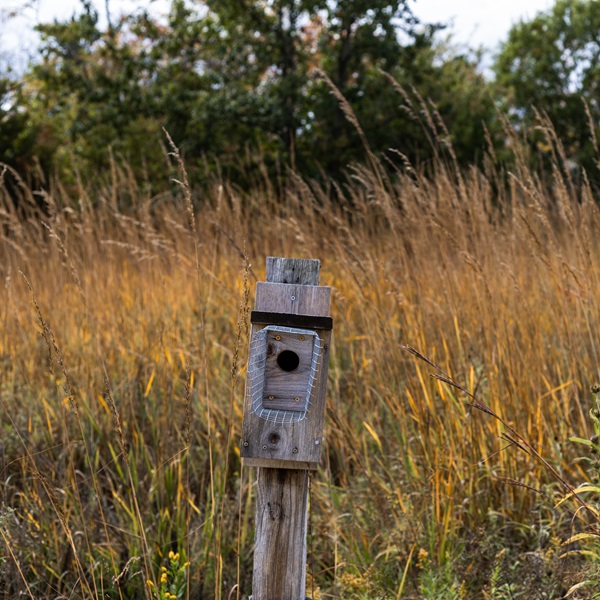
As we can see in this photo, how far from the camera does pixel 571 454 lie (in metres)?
3.03

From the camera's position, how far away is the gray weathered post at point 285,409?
→ 5.74 feet

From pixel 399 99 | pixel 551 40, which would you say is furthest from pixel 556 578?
pixel 551 40

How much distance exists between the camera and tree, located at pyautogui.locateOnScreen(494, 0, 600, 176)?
16719 millimetres

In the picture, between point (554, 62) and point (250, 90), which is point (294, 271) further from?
point (554, 62)

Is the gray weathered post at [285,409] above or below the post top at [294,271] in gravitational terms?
below

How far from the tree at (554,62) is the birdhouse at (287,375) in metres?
15.8

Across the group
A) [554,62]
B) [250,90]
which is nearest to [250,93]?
[250,90]

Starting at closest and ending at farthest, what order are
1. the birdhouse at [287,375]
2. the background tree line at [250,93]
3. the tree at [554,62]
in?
the birdhouse at [287,375] → the background tree line at [250,93] → the tree at [554,62]

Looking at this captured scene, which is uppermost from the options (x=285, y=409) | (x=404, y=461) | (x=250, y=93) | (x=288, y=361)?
(x=250, y=93)

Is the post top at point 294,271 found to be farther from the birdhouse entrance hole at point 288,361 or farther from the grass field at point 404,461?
the grass field at point 404,461

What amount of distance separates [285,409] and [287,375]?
0.08 m

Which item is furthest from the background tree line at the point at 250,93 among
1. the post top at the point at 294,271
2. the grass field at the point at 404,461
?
the post top at the point at 294,271

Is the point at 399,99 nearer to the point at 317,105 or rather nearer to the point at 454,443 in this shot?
the point at 317,105

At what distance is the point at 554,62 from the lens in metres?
17.6
